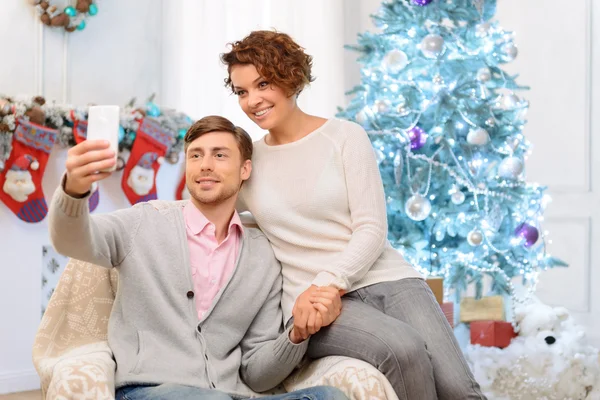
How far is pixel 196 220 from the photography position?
185 cm

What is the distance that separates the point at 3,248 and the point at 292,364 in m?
1.98

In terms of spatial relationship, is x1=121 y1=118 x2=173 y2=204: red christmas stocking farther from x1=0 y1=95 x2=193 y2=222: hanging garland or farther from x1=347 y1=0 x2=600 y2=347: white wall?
x1=347 y1=0 x2=600 y2=347: white wall

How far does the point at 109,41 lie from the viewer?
454cm

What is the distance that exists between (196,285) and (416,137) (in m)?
1.86

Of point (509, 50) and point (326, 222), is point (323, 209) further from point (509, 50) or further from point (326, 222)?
point (509, 50)

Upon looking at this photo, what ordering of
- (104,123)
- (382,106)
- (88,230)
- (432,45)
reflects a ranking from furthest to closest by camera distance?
(382,106) → (432,45) → (88,230) → (104,123)

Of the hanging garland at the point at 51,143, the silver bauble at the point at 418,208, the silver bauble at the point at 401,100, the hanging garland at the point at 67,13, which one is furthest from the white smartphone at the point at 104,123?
the hanging garland at the point at 67,13

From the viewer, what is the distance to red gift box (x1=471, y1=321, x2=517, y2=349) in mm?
3494

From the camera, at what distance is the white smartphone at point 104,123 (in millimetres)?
1275

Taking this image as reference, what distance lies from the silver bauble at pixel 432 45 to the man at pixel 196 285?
5.14 feet

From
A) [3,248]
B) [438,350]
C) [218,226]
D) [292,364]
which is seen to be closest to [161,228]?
[218,226]

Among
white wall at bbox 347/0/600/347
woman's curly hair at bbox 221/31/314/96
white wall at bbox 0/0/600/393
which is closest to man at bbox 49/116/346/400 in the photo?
woman's curly hair at bbox 221/31/314/96

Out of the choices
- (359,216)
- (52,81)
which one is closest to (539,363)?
(359,216)

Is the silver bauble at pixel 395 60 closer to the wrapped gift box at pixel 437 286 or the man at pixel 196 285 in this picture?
the wrapped gift box at pixel 437 286
